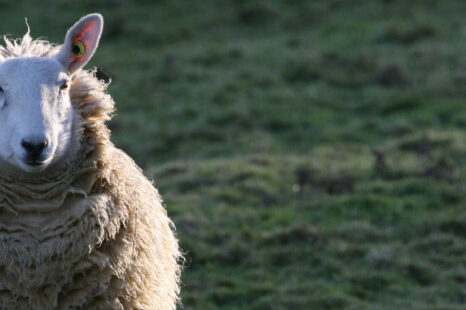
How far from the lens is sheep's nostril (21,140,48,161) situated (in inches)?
162

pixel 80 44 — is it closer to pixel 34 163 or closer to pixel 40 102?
pixel 40 102

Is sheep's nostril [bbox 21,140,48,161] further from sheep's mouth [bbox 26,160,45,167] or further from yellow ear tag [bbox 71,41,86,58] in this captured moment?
yellow ear tag [bbox 71,41,86,58]

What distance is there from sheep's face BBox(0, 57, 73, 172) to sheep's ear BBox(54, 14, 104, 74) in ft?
0.27

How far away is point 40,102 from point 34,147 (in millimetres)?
321

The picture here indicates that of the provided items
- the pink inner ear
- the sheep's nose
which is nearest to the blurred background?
the pink inner ear

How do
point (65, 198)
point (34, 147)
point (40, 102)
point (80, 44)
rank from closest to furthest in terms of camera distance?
point (34, 147) → point (40, 102) → point (65, 198) → point (80, 44)

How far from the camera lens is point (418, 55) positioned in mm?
13133

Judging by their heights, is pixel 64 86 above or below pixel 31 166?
above

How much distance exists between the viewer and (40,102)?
14.2ft

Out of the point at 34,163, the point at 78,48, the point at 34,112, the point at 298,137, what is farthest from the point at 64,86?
the point at 298,137

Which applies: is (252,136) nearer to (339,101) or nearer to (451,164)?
(339,101)

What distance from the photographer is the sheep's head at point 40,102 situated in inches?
164

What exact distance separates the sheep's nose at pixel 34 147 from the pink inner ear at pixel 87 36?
2.61 ft

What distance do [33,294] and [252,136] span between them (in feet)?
22.6
